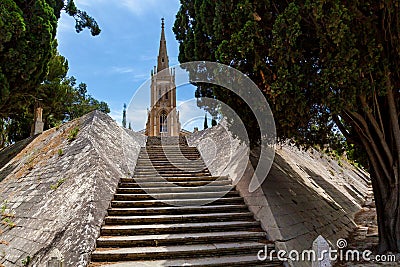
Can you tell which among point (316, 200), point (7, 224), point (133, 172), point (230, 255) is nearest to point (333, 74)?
point (230, 255)

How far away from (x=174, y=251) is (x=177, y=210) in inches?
52.6

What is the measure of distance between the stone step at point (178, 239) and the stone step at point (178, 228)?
0.43 ft

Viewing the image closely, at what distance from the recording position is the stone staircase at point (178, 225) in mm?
4285

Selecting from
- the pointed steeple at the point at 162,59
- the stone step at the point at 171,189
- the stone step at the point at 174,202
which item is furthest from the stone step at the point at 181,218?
the pointed steeple at the point at 162,59

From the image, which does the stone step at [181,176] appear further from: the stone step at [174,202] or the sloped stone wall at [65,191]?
the stone step at [174,202]

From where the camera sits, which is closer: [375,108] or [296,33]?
[296,33]

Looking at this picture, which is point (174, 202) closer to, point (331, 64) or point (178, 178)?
point (178, 178)

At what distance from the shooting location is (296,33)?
474 centimetres

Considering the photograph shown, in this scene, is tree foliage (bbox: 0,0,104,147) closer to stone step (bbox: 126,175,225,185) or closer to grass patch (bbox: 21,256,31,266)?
stone step (bbox: 126,175,225,185)

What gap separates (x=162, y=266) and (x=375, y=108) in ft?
15.7

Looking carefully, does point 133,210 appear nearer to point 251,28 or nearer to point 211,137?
point 251,28

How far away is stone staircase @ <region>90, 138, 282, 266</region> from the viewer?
169 inches

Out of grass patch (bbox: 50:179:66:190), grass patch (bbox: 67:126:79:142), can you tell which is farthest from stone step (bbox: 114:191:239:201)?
grass patch (bbox: 67:126:79:142)

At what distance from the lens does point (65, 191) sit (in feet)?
18.2
